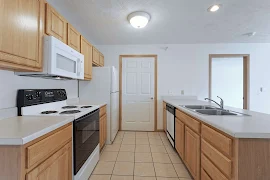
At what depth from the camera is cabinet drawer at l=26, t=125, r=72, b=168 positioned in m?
0.89

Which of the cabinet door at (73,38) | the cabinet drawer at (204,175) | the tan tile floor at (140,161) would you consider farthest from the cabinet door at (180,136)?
the cabinet door at (73,38)

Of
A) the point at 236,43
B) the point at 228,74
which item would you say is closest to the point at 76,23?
the point at 236,43

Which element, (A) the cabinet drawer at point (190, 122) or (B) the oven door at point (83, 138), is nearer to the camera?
(B) the oven door at point (83, 138)

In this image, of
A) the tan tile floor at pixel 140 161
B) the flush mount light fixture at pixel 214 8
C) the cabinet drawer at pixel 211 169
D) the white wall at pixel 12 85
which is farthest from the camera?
the flush mount light fixture at pixel 214 8

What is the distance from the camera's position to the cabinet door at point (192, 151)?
1634mm

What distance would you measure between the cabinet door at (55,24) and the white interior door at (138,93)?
220 cm

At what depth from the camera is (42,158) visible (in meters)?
1.00

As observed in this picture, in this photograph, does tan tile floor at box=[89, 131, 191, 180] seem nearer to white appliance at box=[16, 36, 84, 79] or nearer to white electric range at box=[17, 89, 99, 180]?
white electric range at box=[17, 89, 99, 180]

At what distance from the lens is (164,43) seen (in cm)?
383

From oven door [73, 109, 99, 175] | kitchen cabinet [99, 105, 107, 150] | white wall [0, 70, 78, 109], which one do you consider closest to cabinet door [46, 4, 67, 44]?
white wall [0, 70, 78, 109]

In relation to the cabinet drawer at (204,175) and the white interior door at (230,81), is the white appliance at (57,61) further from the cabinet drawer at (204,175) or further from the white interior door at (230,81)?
the white interior door at (230,81)

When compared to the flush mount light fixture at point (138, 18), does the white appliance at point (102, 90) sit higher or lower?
lower

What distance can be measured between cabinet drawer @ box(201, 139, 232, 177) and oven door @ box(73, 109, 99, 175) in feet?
4.31

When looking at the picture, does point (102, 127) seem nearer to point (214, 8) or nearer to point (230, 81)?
point (214, 8)
